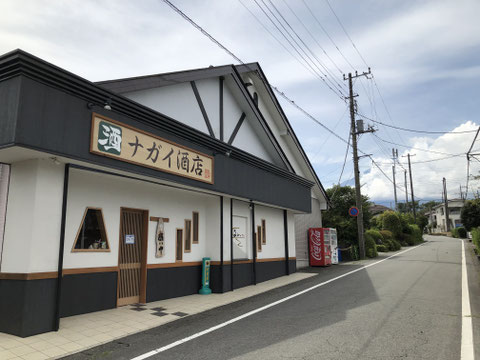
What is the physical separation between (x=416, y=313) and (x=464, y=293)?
3.27 m

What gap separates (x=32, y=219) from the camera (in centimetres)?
575

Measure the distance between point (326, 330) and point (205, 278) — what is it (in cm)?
482

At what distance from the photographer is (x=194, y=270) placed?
9.94m

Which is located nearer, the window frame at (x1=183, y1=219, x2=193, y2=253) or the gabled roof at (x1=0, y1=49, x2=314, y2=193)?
the gabled roof at (x1=0, y1=49, x2=314, y2=193)

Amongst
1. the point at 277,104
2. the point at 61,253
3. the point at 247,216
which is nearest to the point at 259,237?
the point at 247,216

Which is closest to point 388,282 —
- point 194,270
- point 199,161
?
point 194,270

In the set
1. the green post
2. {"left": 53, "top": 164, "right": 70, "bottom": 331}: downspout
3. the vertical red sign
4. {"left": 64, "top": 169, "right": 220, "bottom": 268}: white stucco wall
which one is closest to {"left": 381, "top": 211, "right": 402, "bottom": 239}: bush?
the vertical red sign

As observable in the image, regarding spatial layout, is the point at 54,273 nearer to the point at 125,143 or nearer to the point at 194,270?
the point at 125,143

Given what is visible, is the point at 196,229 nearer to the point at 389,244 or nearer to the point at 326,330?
the point at 326,330

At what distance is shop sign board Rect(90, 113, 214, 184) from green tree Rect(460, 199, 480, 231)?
19.4 meters

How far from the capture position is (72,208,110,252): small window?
7094 mm

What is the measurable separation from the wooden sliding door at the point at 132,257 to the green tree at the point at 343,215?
1603 centimetres

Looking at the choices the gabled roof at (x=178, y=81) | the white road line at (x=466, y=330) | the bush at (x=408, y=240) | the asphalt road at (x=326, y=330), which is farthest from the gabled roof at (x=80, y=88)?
the bush at (x=408, y=240)

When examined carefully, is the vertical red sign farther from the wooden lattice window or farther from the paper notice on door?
the paper notice on door
